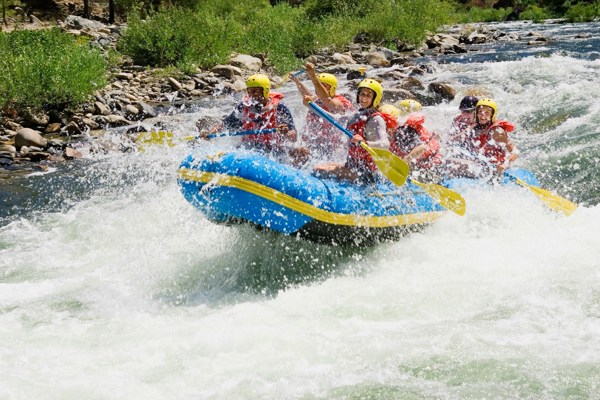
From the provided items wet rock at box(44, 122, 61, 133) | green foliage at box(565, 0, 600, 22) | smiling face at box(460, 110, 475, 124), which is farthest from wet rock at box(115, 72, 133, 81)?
green foliage at box(565, 0, 600, 22)

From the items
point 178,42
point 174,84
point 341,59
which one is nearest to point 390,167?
point 174,84

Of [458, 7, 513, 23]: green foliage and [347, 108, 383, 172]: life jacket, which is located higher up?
[347, 108, 383, 172]: life jacket

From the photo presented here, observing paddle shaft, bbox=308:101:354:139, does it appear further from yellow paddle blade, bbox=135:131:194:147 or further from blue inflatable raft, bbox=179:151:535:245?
yellow paddle blade, bbox=135:131:194:147

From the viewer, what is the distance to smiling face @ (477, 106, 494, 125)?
6.75m

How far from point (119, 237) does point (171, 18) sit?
12204 millimetres

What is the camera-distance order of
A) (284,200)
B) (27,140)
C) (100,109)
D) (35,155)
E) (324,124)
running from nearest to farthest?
(284,200) → (324,124) → (35,155) → (27,140) → (100,109)

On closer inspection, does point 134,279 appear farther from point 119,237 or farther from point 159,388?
point 159,388

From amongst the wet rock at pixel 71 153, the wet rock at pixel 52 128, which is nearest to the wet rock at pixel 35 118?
the wet rock at pixel 52 128

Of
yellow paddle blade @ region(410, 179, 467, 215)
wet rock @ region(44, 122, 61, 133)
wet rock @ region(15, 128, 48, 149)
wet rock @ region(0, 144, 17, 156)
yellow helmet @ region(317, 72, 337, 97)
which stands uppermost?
yellow helmet @ region(317, 72, 337, 97)

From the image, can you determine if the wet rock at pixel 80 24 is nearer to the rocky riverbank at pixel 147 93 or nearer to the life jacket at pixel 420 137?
the rocky riverbank at pixel 147 93

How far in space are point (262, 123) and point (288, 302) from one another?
2.21 metres

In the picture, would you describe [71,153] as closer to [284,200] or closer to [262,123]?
[262,123]

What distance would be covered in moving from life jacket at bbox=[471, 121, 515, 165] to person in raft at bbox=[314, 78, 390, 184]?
155 centimetres

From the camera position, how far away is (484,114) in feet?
22.3
